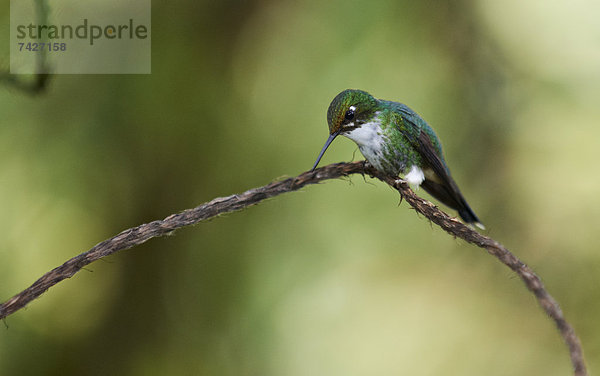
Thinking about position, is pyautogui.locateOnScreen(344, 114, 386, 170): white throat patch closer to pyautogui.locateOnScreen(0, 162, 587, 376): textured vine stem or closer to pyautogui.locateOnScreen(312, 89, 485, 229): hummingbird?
pyautogui.locateOnScreen(312, 89, 485, 229): hummingbird

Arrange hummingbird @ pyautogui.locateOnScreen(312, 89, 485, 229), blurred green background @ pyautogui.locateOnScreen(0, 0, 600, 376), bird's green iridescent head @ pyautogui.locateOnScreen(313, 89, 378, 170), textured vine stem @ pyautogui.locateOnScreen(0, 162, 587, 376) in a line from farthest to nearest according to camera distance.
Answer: blurred green background @ pyautogui.locateOnScreen(0, 0, 600, 376) → hummingbird @ pyautogui.locateOnScreen(312, 89, 485, 229) → bird's green iridescent head @ pyautogui.locateOnScreen(313, 89, 378, 170) → textured vine stem @ pyautogui.locateOnScreen(0, 162, 587, 376)

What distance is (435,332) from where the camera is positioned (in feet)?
11.6

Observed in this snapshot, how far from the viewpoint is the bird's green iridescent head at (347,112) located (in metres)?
1.89

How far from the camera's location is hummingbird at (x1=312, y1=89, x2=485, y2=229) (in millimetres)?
1991

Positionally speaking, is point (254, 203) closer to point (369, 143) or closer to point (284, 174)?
point (369, 143)

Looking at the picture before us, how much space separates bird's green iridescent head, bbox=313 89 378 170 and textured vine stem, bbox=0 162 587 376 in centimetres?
36

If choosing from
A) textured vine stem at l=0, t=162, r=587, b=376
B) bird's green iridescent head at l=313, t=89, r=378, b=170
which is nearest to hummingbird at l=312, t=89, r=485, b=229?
bird's green iridescent head at l=313, t=89, r=378, b=170

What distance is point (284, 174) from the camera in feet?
11.4

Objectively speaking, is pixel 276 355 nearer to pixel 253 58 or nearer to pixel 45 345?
pixel 45 345

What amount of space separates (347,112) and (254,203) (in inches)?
26.4

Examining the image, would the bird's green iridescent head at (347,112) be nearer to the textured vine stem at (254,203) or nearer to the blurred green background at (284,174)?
the textured vine stem at (254,203)

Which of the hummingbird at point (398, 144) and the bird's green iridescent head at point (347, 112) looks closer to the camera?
the bird's green iridescent head at point (347, 112)

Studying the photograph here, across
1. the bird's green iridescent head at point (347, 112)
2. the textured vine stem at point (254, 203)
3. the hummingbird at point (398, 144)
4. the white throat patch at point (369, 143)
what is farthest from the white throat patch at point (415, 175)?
the textured vine stem at point (254, 203)

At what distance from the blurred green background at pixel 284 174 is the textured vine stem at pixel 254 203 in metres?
2.05
